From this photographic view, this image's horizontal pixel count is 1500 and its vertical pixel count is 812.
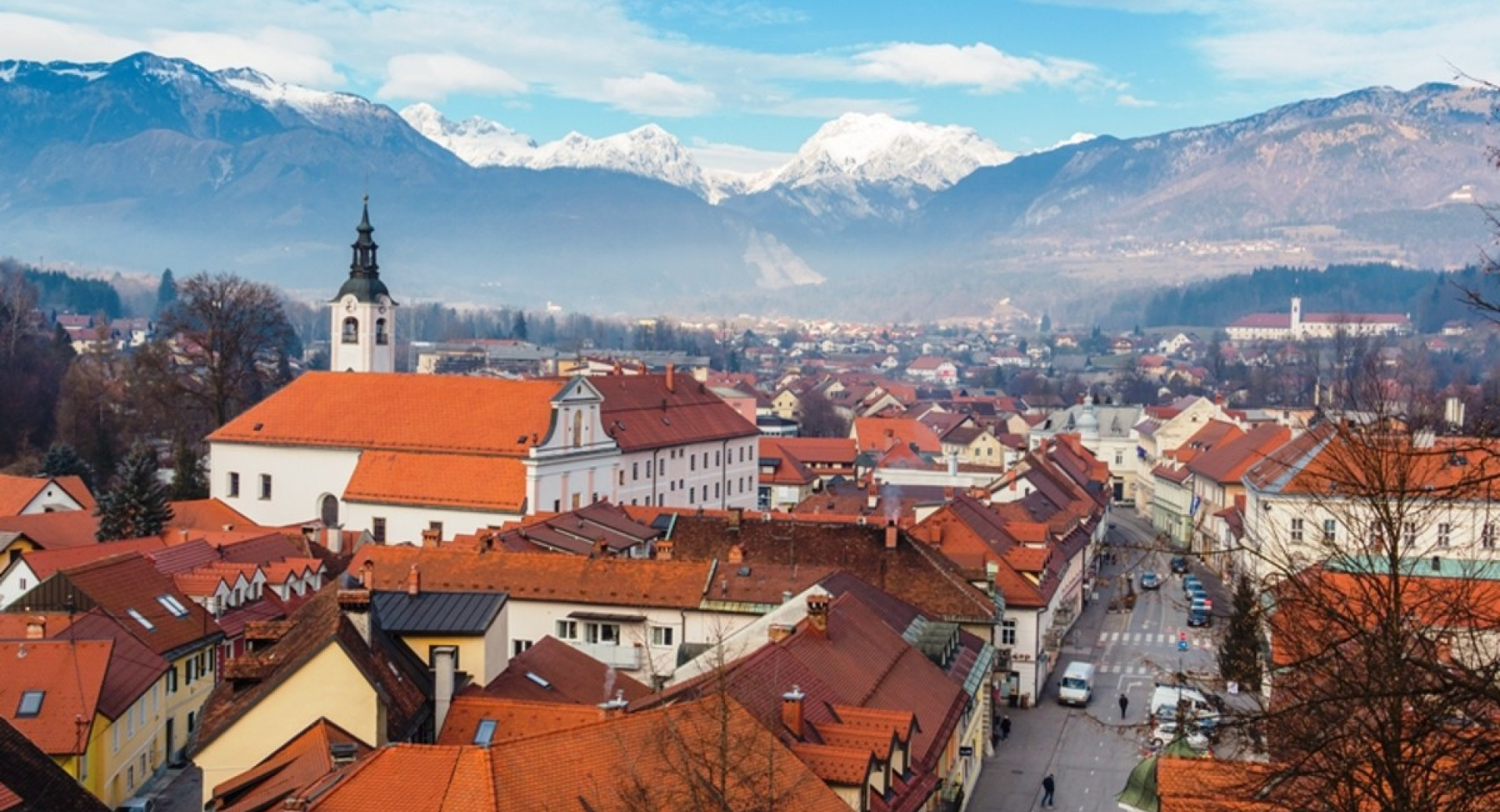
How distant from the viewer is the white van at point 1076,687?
47.4 meters

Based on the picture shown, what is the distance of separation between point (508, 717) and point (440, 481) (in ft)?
128

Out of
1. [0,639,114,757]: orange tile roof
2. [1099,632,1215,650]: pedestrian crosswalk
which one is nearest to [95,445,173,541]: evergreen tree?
[0,639,114,757]: orange tile roof

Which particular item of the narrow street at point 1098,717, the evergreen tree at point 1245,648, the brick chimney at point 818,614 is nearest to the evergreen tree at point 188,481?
the narrow street at point 1098,717

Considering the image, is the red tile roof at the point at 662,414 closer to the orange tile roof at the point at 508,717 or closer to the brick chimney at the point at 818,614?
the brick chimney at the point at 818,614

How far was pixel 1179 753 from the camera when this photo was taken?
25859 mm

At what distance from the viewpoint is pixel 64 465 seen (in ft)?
243

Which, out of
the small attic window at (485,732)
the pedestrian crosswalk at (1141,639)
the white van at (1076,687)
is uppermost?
the small attic window at (485,732)

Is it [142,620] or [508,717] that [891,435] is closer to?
[142,620]

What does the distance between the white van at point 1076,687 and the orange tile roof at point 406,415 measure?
2341cm

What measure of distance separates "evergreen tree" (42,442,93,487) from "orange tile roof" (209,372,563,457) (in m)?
10.7

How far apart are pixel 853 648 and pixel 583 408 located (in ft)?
128

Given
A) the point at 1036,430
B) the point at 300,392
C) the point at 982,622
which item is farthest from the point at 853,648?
the point at 1036,430

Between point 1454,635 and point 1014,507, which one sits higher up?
point 1454,635

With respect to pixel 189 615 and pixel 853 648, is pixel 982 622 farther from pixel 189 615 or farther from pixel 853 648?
pixel 189 615
